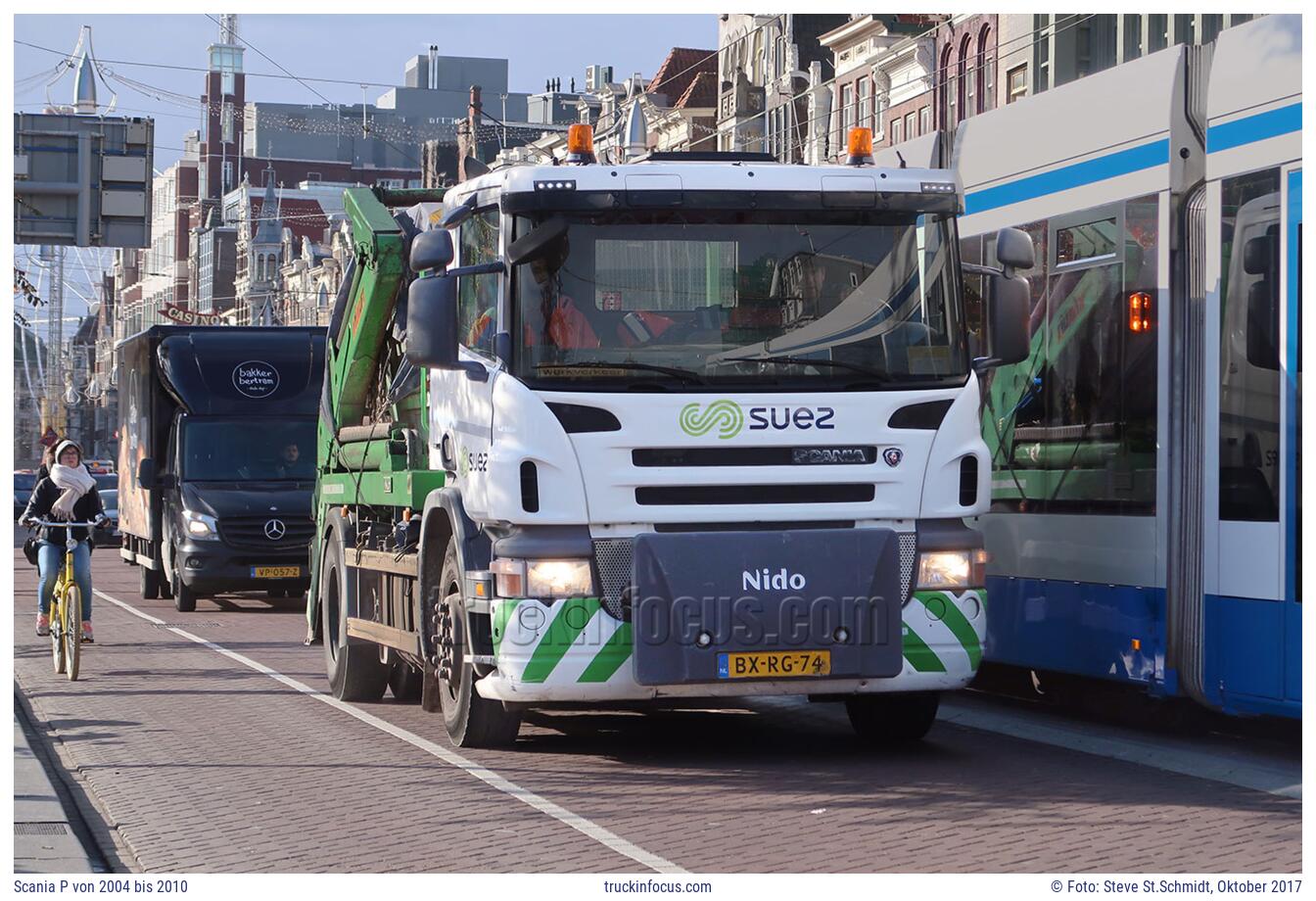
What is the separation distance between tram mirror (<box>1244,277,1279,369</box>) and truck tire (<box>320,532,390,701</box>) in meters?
5.74

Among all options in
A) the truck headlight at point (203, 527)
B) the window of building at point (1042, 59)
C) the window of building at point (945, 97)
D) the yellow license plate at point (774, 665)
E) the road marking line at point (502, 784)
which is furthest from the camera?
the window of building at point (945, 97)

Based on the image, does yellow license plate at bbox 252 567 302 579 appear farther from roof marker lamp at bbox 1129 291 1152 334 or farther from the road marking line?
roof marker lamp at bbox 1129 291 1152 334

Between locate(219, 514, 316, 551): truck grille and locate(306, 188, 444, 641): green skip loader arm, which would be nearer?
locate(306, 188, 444, 641): green skip loader arm

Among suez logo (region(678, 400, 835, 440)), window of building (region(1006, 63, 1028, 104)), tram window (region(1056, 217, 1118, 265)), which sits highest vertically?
window of building (region(1006, 63, 1028, 104))

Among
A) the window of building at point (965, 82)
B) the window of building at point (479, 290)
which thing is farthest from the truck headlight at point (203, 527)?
the window of building at point (965, 82)

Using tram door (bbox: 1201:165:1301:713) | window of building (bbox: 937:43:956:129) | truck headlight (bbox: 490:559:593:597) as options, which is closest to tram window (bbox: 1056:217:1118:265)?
tram door (bbox: 1201:165:1301:713)

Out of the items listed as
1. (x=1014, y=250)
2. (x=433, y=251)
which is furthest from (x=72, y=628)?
(x=1014, y=250)

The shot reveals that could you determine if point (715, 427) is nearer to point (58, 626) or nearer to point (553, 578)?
point (553, 578)

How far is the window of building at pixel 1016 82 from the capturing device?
45.2 m

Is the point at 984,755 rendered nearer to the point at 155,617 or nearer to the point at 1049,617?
the point at 1049,617

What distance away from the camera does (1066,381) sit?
1248 centimetres

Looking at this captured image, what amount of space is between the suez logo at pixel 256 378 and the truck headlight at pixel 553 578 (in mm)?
16005

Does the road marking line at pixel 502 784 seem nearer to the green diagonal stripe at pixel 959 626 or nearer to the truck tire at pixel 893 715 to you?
the truck tire at pixel 893 715

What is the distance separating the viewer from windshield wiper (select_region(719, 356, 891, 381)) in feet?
34.4
